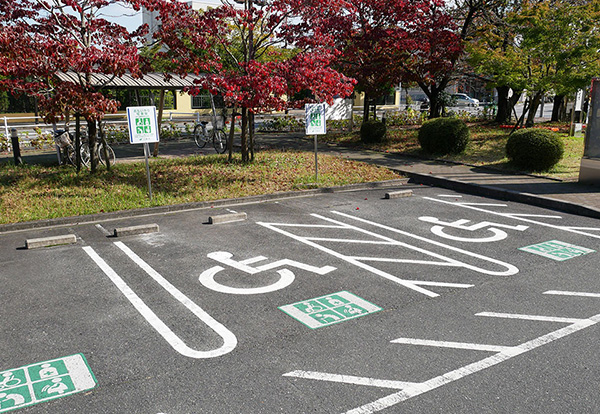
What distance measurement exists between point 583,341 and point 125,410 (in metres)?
4.31

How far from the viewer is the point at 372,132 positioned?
65.9 feet

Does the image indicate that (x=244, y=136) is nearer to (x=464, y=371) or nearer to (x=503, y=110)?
(x=464, y=371)

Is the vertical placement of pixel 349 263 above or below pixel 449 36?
below

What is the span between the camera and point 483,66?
18.2 meters

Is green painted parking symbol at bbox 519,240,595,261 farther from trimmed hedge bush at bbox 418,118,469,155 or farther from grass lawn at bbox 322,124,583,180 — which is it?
trimmed hedge bush at bbox 418,118,469,155

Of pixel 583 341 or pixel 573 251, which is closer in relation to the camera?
pixel 583 341

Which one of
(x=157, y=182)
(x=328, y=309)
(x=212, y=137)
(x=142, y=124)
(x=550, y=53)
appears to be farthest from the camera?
(x=212, y=137)

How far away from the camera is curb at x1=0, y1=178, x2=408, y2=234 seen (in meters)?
9.49

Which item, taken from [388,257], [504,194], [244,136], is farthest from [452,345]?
[244,136]

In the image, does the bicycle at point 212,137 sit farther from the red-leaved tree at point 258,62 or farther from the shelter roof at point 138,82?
the red-leaved tree at point 258,62

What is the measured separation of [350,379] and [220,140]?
14563 mm

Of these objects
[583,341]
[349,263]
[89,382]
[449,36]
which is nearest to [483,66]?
[449,36]

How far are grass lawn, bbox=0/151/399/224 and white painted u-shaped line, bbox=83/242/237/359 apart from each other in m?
3.28

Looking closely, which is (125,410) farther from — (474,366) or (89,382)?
(474,366)
